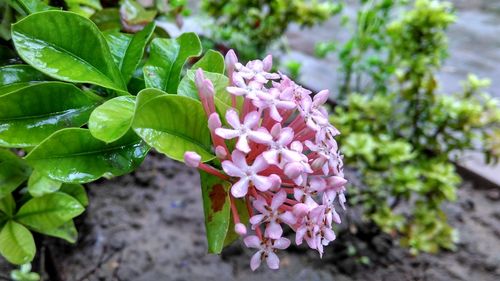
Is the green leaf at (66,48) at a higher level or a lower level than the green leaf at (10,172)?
higher

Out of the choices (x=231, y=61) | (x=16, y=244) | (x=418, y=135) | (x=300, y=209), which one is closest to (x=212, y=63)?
(x=231, y=61)

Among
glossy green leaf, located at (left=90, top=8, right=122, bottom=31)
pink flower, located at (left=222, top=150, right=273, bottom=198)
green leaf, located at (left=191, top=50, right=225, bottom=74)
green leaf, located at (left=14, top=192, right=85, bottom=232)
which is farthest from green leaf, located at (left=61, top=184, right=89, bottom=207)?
pink flower, located at (left=222, top=150, right=273, bottom=198)

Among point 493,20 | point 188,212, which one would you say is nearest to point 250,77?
point 188,212

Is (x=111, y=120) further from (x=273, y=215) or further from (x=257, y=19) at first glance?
(x=257, y=19)

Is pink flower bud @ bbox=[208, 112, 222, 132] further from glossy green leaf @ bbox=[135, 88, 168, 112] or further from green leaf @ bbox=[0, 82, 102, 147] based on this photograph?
green leaf @ bbox=[0, 82, 102, 147]

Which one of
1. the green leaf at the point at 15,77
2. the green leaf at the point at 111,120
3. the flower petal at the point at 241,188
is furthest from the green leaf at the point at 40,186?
the flower petal at the point at 241,188

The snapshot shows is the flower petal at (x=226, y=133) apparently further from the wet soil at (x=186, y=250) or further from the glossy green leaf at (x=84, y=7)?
the wet soil at (x=186, y=250)

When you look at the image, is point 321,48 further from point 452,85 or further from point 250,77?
point 250,77
